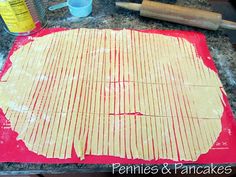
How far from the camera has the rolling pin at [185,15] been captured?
2.09ft

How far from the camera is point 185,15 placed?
0.64 m

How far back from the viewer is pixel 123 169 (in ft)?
1.36

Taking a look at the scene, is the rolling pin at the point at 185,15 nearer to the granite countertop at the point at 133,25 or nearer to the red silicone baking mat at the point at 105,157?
the granite countertop at the point at 133,25

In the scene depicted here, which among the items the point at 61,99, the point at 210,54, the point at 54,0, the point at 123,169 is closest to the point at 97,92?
the point at 61,99

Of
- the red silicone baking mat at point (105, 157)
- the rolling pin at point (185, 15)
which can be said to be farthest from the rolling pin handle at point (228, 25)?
the red silicone baking mat at point (105, 157)

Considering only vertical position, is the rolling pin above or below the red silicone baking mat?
above

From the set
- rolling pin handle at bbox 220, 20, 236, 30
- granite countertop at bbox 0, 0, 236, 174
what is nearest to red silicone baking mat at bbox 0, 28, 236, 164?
granite countertop at bbox 0, 0, 236, 174

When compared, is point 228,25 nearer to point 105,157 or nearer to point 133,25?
point 133,25

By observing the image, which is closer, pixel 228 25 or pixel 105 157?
pixel 105 157

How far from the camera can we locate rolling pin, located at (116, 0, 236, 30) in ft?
2.09

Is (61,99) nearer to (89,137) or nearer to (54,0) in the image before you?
(89,137)

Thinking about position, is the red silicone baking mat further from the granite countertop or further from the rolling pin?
the rolling pin

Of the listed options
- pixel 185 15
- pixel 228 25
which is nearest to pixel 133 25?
pixel 185 15

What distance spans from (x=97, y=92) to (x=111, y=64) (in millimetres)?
100
